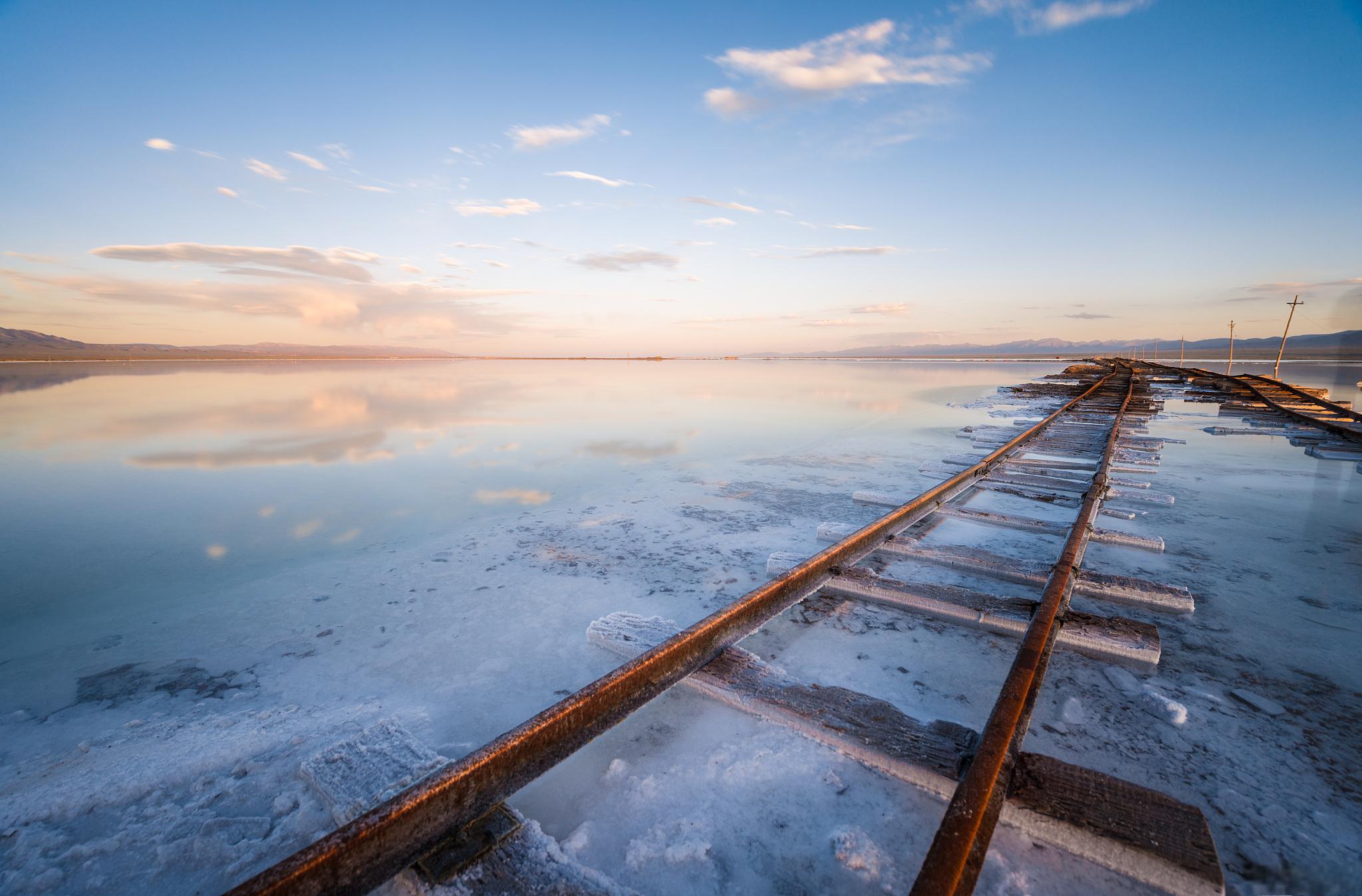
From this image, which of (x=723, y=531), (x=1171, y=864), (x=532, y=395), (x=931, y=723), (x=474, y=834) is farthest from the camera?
(x=532, y=395)

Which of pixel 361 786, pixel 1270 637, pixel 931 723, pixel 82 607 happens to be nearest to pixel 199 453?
pixel 82 607

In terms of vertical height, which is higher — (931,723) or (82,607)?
(931,723)

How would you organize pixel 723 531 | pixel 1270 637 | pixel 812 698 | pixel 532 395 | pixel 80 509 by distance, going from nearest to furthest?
pixel 812 698
pixel 1270 637
pixel 723 531
pixel 80 509
pixel 532 395

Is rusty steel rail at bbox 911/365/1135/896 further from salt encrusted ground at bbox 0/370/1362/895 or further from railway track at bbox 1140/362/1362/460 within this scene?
railway track at bbox 1140/362/1362/460

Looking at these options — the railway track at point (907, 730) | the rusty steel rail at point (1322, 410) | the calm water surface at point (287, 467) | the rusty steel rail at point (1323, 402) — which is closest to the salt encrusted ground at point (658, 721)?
the railway track at point (907, 730)

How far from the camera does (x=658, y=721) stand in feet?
6.19

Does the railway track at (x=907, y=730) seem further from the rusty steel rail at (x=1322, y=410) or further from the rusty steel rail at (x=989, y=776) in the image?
the rusty steel rail at (x=1322, y=410)

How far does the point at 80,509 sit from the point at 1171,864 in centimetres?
765

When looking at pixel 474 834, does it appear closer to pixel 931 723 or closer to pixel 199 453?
pixel 931 723

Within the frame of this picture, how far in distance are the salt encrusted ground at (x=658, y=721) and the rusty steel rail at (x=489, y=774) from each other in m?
0.14

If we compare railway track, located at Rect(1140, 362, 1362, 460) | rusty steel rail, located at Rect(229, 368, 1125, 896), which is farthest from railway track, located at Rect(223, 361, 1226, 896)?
railway track, located at Rect(1140, 362, 1362, 460)

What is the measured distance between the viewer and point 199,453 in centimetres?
762

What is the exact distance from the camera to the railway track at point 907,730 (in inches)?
46.5

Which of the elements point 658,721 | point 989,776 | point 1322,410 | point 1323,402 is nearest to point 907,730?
point 989,776
